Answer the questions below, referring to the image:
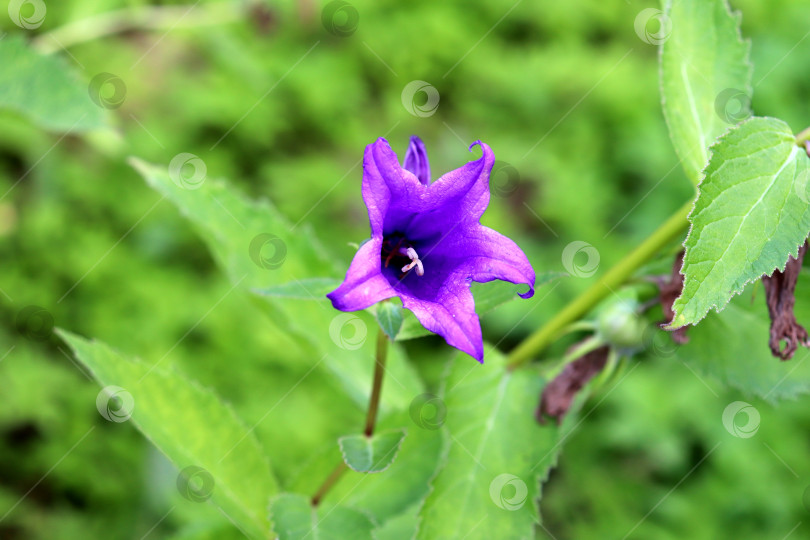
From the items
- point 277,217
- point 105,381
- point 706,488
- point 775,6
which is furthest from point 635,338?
point 775,6

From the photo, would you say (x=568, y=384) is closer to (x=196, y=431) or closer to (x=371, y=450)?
(x=371, y=450)

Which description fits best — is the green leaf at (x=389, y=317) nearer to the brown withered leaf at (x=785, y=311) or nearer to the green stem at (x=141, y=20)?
the brown withered leaf at (x=785, y=311)

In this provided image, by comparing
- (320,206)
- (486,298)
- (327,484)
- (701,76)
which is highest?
(701,76)

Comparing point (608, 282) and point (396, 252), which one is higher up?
point (396, 252)

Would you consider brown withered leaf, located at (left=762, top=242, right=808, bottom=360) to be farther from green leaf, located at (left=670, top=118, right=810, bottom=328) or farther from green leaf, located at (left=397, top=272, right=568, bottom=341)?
green leaf, located at (left=397, top=272, right=568, bottom=341)

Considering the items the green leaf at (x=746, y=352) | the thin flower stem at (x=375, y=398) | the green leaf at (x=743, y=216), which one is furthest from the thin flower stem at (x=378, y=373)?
the green leaf at (x=746, y=352)

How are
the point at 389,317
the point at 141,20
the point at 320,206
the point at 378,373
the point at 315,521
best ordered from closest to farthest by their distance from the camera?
the point at 389,317, the point at 378,373, the point at 315,521, the point at 141,20, the point at 320,206

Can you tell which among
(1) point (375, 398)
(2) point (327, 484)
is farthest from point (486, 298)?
(2) point (327, 484)
